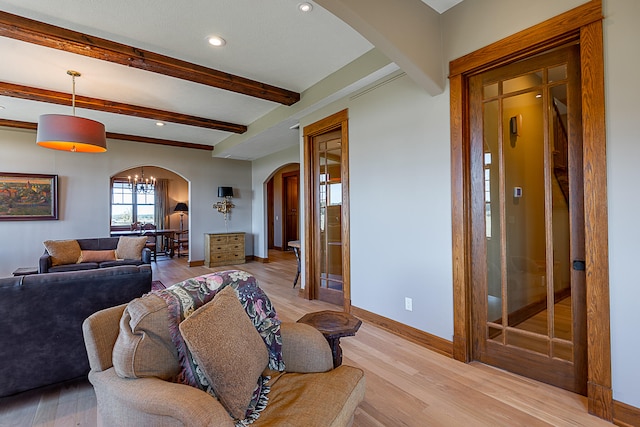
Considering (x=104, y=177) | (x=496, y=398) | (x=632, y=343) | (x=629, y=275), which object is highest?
(x=104, y=177)

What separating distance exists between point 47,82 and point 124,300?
325 centimetres

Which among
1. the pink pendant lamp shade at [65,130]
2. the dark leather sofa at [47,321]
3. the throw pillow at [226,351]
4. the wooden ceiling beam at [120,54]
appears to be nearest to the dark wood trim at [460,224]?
Answer: the throw pillow at [226,351]

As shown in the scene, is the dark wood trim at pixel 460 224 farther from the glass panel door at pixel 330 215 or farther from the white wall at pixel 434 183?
the glass panel door at pixel 330 215

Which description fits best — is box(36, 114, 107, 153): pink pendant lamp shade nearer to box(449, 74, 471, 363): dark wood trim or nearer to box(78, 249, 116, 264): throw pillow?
box(78, 249, 116, 264): throw pillow

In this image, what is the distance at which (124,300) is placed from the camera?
2.27m

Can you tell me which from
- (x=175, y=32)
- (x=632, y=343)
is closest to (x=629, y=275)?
(x=632, y=343)

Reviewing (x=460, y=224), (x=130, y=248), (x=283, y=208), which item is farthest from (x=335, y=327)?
(x=283, y=208)

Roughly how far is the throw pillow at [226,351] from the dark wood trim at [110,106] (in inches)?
170

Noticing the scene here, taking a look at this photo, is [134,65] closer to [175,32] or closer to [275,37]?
[175,32]

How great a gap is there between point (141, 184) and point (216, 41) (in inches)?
319

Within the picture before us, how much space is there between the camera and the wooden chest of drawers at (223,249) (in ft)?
22.7

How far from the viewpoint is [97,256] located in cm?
482

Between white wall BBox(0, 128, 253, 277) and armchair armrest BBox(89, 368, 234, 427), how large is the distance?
5951 mm

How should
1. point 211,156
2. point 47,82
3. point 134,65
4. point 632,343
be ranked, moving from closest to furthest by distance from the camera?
point 632,343
point 134,65
point 47,82
point 211,156
